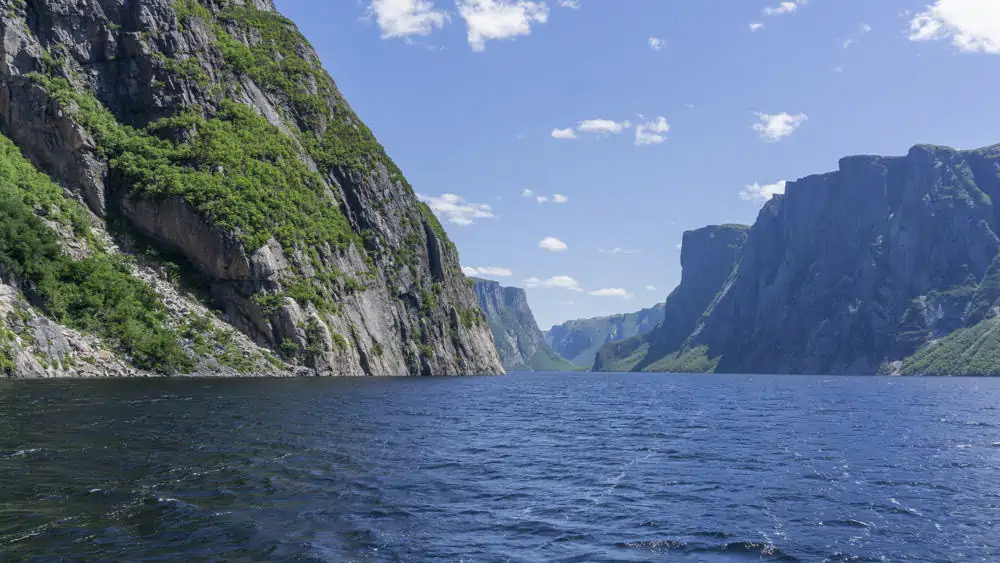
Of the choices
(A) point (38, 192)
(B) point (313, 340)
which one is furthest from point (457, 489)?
(A) point (38, 192)

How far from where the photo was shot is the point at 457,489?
2548cm

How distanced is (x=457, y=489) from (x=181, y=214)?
91.0m

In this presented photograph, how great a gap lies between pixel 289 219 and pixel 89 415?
8229 cm

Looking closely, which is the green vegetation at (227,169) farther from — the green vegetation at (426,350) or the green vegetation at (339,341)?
the green vegetation at (426,350)

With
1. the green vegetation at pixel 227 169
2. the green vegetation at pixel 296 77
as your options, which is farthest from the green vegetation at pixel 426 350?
the green vegetation at pixel 296 77

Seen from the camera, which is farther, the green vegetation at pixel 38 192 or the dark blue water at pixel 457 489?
the green vegetation at pixel 38 192

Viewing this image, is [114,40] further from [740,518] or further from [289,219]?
[740,518]

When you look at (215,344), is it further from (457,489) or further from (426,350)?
(457,489)

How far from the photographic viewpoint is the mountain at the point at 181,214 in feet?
258

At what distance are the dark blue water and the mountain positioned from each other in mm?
33528

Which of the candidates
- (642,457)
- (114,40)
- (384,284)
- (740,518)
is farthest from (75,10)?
(740,518)

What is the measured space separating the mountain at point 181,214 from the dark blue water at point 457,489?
33528mm

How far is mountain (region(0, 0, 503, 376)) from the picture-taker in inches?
3095

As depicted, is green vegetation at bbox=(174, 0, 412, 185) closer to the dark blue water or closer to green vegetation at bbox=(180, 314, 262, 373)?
green vegetation at bbox=(180, 314, 262, 373)
